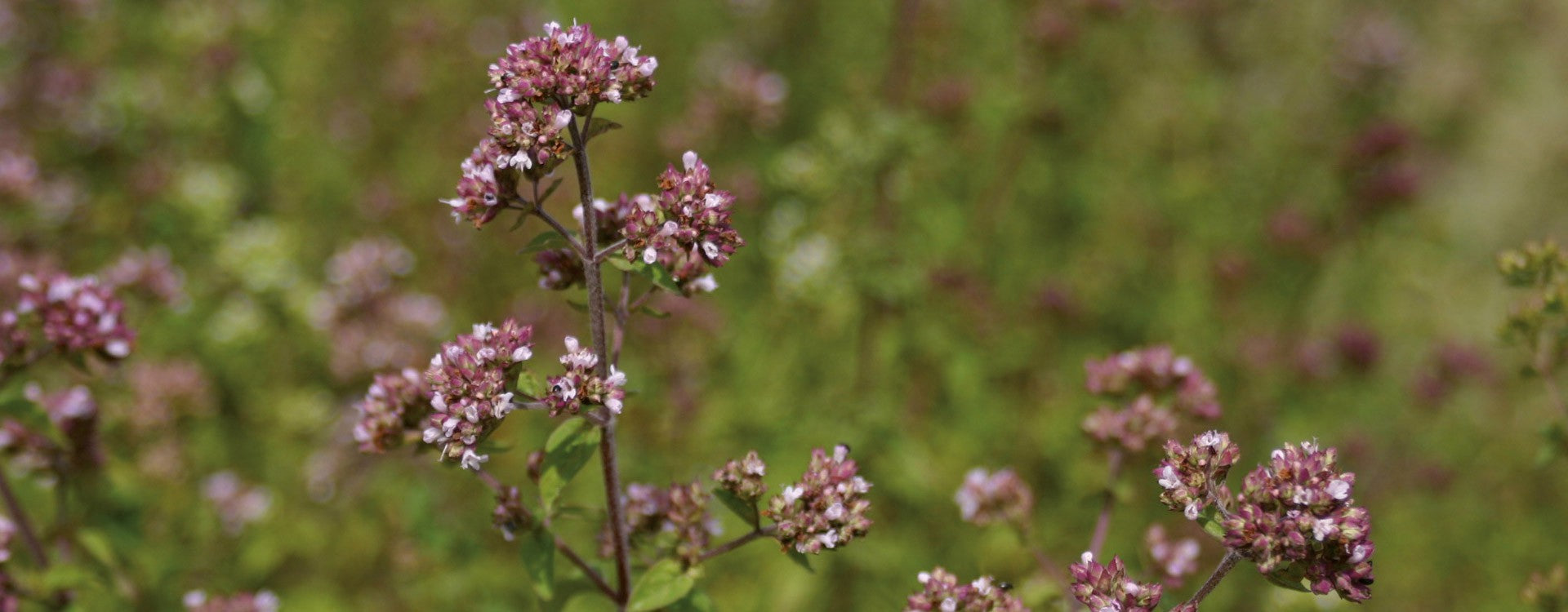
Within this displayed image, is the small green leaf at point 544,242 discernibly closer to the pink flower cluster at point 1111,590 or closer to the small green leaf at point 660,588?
the small green leaf at point 660,588

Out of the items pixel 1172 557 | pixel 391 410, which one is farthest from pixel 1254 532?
pixel 391 410

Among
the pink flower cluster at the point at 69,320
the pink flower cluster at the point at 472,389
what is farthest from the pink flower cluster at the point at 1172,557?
the pink flower cluster at the point at 69,320

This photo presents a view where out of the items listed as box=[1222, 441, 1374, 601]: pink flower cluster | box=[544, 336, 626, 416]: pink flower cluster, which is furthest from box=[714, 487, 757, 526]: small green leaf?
box=[1222, 441, 1374, 601]: pink flower cluster

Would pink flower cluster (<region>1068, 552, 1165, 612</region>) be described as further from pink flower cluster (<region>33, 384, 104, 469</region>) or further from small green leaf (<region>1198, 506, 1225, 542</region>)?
pink flower cluster (<region>33, 384, 104, 469</region>)

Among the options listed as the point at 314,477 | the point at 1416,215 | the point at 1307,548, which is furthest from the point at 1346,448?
the point at 314,477

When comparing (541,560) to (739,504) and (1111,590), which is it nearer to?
(739,504)

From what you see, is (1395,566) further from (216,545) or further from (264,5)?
(264,5)
